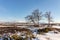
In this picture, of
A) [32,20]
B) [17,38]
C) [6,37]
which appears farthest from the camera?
[32,20]

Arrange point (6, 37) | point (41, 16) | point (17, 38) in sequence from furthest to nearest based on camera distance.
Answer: point (41, 16) → point (17, 38) → point (6, 37)

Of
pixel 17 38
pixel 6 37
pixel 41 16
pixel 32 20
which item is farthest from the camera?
pixel 32 20

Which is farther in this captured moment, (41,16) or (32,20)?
(32,20)

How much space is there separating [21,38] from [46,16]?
11893 mm

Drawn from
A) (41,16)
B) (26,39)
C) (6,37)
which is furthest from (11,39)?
(41,16)

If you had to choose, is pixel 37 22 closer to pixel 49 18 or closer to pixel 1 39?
pixel 49 18

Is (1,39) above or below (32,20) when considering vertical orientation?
below

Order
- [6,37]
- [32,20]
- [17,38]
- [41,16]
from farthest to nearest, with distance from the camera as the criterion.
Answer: [32,20] < [41,16] < [17,38] < [6,37]

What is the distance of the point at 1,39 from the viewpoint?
4566 mm

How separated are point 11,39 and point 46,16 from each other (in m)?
12.1

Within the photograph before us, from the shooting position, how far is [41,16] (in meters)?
16.2

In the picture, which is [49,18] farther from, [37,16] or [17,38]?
[17,38]

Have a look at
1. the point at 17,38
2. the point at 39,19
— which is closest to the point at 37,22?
the point at 39,19

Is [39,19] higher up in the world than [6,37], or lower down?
higher up
